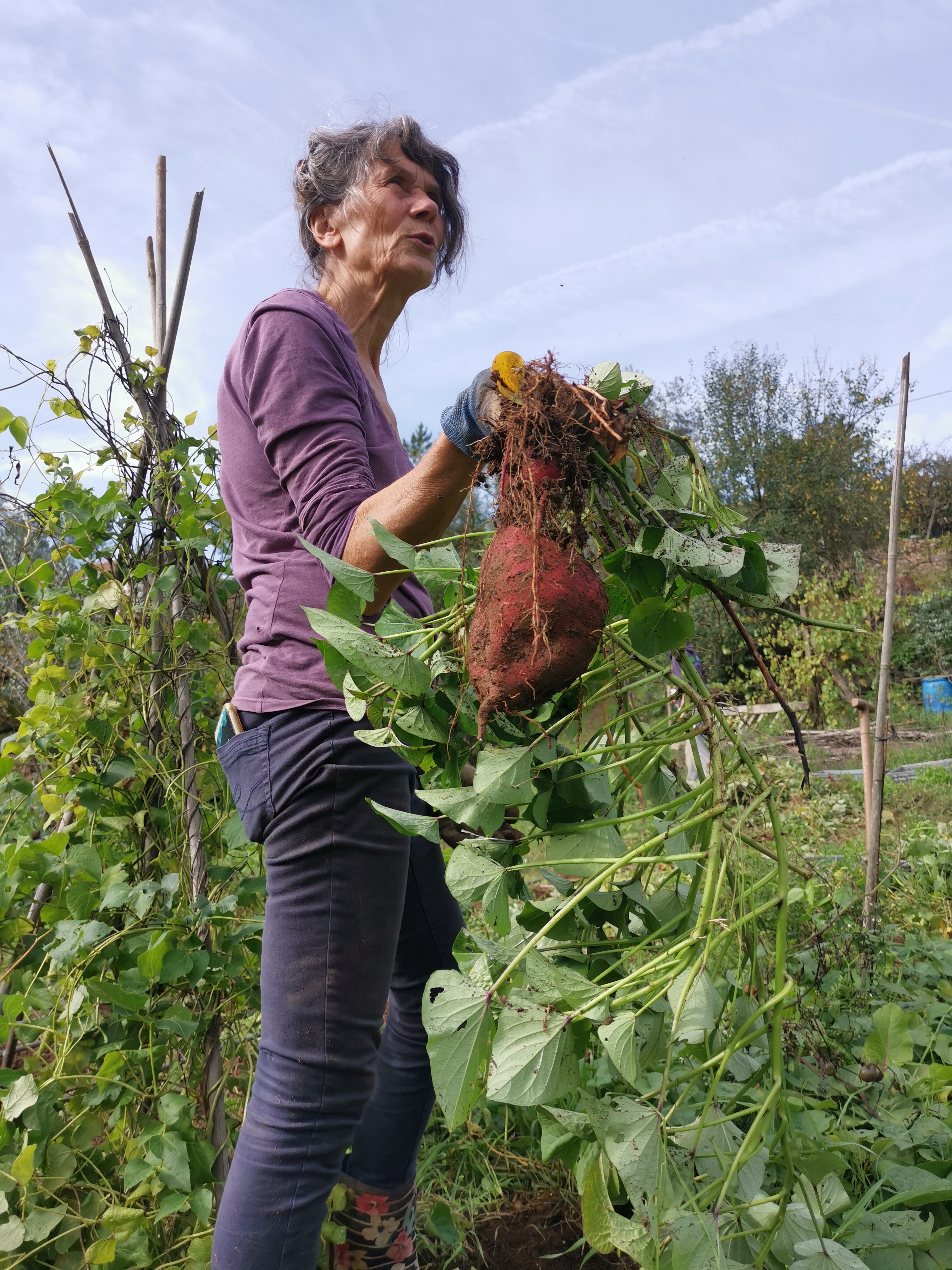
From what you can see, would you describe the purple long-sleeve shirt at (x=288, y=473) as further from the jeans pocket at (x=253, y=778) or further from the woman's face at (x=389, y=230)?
the woman's face at (x=389, y=230)

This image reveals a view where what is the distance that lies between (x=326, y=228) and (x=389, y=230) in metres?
0.16

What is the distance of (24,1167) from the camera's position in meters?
1.39

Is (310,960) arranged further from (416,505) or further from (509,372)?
(509,372)

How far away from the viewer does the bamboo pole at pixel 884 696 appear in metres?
2.39

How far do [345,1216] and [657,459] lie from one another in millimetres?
1433

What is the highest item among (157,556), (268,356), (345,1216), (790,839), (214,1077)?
(268,356)

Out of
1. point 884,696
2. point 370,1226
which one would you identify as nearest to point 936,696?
point 884,696

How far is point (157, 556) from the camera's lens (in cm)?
189

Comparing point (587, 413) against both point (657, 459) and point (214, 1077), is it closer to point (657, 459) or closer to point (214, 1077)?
point (657, 459)

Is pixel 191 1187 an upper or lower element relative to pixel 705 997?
lower

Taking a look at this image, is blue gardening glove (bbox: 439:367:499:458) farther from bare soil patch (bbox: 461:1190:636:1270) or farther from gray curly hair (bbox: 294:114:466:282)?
bare soil patch (bbox: 461:1190:636:1270)

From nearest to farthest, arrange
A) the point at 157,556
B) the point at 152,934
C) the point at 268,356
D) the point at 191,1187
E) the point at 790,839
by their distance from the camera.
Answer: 1. the point at 268,356
2. the point at 191,1187
3. the point at 152,934
4. the point at 157,556
5. the point at 790,839

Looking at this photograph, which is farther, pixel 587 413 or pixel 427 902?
pixel 427 902

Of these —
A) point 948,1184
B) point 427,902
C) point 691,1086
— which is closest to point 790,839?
point 948,1184
